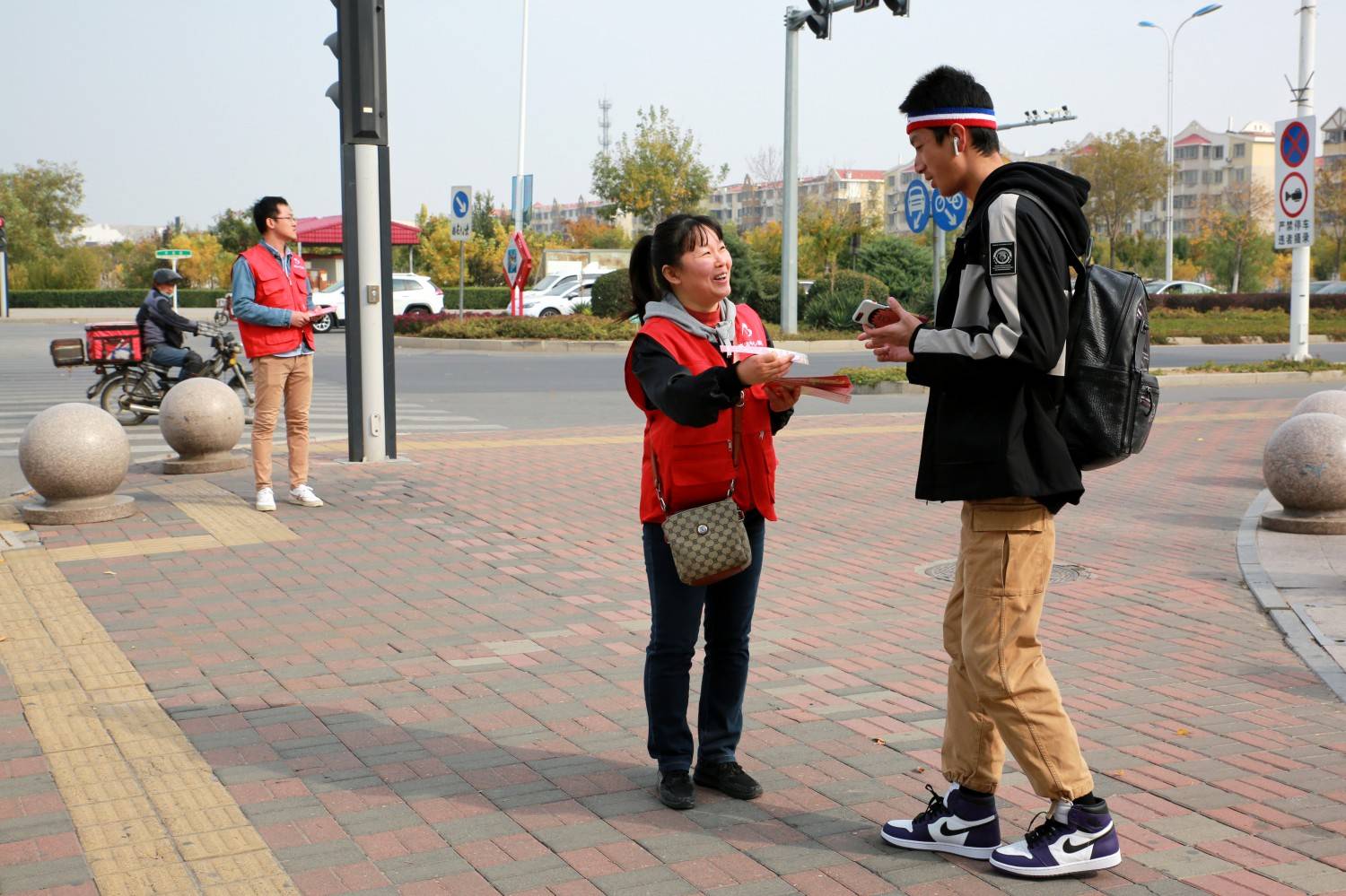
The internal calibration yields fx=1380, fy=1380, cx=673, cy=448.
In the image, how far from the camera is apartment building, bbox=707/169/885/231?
57528 millimetres

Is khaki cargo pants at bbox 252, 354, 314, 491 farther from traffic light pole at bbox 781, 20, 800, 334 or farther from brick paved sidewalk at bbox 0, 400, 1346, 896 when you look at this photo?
traffic light pole at bbox 781, 20, 800, 334

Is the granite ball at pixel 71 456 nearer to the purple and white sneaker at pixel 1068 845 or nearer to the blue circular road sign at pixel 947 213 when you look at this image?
the purple and white sneaker at pixel 1068 845

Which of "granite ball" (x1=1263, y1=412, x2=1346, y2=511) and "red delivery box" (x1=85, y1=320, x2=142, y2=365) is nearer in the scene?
"granite ball" (x1=1263, y1=412, x2=1346, y2=511)

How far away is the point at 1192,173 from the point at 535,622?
141 m

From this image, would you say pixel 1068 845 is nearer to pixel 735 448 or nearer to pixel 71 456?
pixel 735 448

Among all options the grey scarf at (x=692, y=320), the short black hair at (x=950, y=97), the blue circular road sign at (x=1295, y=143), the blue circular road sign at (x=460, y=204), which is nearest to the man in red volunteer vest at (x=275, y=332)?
the grey scarf at (x=692, y=320)

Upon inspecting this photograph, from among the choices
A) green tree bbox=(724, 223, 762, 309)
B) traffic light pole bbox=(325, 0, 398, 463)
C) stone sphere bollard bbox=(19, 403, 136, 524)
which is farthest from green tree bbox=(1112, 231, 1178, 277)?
stone sphere bollard bbox=(19, 403, 136, 524)

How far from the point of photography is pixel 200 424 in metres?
10.3

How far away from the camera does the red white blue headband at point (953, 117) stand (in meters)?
3.29

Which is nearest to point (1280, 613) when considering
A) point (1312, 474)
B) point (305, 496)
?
point (1312, 474)

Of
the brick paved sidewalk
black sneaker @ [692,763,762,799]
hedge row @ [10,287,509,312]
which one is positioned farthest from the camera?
hedge row @ [10,287,509,312]

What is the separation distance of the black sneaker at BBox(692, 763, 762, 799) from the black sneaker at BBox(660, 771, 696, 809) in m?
0.10

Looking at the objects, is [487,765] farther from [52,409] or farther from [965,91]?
[52,409]

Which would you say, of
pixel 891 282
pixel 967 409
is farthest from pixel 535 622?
pixel 891 282
